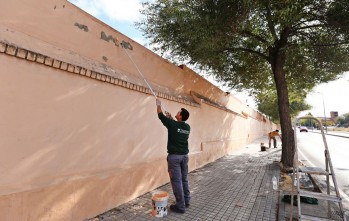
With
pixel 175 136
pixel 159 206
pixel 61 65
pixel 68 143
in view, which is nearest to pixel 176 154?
pixel 175 136

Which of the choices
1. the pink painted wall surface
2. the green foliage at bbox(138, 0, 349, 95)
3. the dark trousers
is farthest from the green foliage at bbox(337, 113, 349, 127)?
the dark trousers

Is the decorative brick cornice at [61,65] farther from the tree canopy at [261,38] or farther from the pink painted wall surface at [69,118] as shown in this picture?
the tree canopy at [261,38]

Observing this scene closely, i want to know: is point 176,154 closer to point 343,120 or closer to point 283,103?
point 283,103

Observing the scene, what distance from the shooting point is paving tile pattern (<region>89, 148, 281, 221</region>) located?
14.1 feet

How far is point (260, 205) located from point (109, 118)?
3.58 meters

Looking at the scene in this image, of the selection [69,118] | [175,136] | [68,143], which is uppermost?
[69,118]

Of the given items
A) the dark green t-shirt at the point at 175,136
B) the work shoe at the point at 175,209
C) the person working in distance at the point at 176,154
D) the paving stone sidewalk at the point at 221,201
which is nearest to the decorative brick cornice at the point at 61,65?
the person working in distance at the point at 176,154

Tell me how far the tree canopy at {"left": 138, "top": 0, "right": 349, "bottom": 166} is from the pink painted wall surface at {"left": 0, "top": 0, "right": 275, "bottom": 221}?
2.20 metres

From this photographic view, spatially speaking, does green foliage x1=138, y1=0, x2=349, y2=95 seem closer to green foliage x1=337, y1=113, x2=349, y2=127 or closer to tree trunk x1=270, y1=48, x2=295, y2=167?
tree trunk x1=270, y1=48, x2=295, y2=167

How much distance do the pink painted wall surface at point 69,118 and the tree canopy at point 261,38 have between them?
220 cm

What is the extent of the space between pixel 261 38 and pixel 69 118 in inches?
298

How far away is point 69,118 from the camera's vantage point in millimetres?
3816

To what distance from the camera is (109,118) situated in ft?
15.1

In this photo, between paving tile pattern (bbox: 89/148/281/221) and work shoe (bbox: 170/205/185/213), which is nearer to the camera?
paving tile pattern (bbox: 89/148/281/221)
